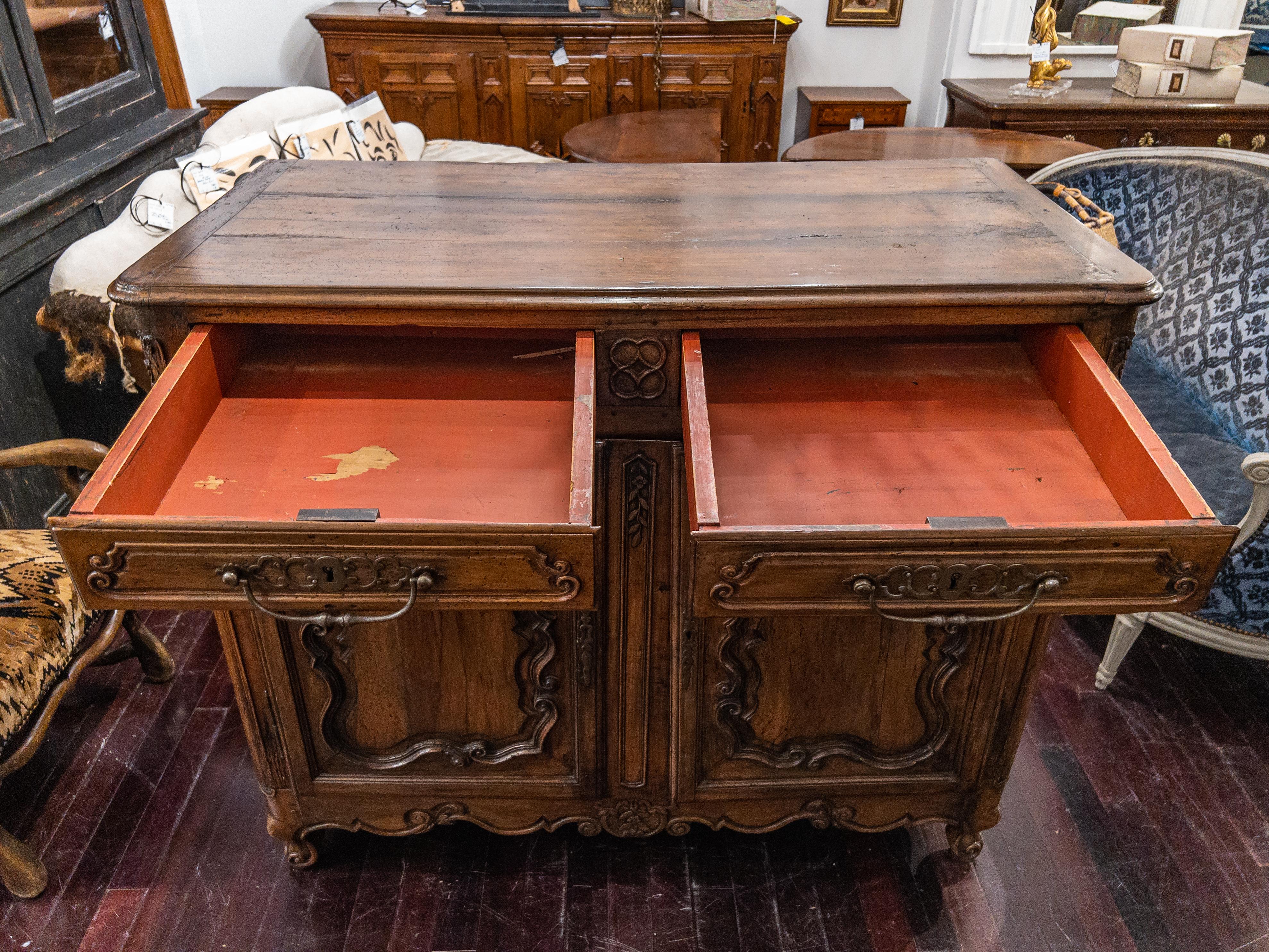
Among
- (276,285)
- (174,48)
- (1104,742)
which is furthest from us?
(174,48)

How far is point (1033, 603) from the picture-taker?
3.36 ft

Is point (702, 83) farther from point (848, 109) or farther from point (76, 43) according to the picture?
point (76, 43)

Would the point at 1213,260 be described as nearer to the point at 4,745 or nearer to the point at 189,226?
the point at 189,226

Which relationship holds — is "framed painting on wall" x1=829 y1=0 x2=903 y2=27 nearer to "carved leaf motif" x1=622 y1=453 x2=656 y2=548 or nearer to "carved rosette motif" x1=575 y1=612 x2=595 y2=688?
"carved leaf motif" x1=622 y1=453 x2=656 y2=548

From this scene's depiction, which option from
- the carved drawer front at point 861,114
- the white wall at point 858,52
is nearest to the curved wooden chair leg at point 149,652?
the carved drawer front at point 861,114

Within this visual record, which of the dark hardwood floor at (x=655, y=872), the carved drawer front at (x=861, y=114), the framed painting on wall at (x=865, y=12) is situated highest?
the framed painting on wall at (x=865, y=12)

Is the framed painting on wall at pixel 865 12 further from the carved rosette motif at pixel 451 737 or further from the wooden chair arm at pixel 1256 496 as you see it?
the carved rosette motif at pixel 451 737

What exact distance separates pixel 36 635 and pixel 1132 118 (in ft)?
13.9

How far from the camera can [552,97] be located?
419cm

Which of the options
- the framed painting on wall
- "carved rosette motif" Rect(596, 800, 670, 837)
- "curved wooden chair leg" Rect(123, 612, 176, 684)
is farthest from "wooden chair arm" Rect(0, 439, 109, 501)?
the framed painting on wall

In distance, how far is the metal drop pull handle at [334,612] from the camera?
99 centimetres

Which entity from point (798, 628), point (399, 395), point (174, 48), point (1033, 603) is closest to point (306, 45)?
point (174, 48)

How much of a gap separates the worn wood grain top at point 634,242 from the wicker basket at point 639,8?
9.44 ft

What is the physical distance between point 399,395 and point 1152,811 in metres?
1.62
